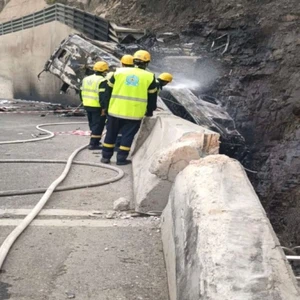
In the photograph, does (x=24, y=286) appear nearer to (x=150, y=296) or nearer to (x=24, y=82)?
(x=150, y=296)

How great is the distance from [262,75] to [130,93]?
34.6 ft

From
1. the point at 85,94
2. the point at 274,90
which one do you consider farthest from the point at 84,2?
the point at 85,94

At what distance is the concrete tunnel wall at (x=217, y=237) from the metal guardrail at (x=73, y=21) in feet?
45.4

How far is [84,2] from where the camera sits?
28.1m

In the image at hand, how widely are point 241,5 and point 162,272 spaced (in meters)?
18.1

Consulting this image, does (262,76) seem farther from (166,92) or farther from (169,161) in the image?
(169,161)

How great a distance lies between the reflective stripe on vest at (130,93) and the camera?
6812 millimetres

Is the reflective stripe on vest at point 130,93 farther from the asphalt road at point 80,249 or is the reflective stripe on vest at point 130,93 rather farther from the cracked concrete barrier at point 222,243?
the cracked concrete barrier at point 222,243

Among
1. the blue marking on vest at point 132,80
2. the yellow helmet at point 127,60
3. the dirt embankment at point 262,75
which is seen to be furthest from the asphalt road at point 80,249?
the dirt embankment at point 262,75

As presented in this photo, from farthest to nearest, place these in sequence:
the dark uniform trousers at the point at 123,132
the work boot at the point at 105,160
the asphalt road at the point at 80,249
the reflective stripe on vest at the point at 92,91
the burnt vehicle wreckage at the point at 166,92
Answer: the burnt vehicle wreckage at the point at 166,92 → the reflective stripe on vest at the point at 92,91 → the work boot at the point at 105,160 → the dark uniform trousers at the point at 123,132 → the asphalt road at the point at 80,249

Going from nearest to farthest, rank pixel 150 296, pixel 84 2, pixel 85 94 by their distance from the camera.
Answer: pixel 150 296 → pixel 85 94 → pixel 84 2

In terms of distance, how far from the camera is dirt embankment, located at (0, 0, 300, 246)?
12133 mm

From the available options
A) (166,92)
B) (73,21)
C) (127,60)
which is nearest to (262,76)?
(166,92)

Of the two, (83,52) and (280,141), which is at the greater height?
(83,52)
